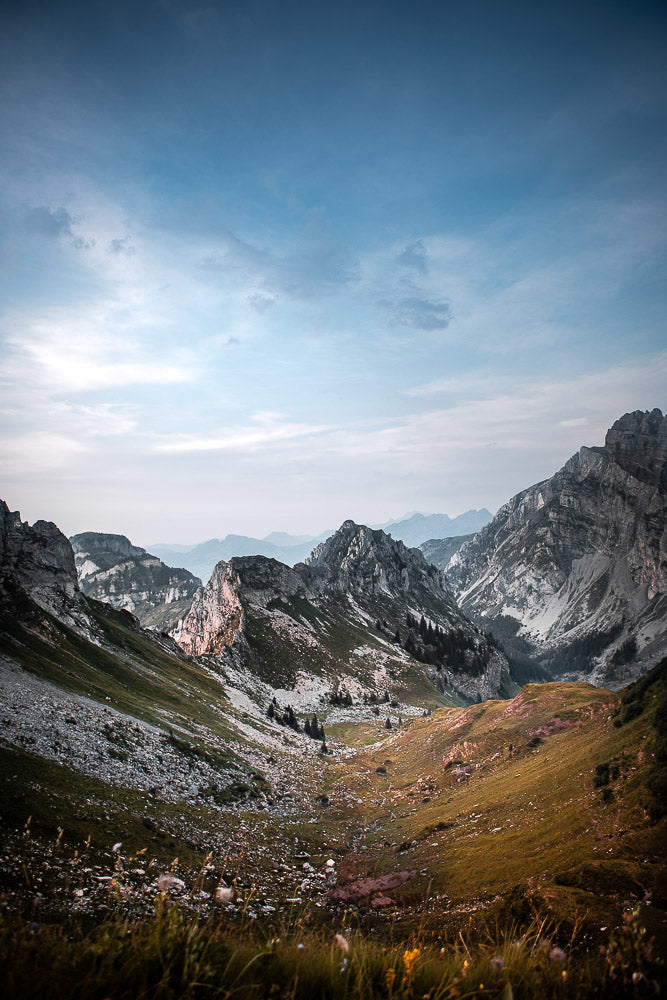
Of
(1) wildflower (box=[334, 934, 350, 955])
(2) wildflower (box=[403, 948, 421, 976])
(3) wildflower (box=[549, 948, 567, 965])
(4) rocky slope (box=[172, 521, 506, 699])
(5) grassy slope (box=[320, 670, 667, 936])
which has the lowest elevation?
(4) rocky slope (box=[172, 521, 506, 699])

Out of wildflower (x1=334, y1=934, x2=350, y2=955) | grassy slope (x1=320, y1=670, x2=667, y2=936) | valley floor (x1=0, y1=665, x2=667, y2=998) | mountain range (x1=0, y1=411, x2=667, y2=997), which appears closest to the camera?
wildflower (x1=334, y1=934, x2=350, y2=955)

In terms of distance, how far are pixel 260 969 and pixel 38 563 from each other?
84.3m

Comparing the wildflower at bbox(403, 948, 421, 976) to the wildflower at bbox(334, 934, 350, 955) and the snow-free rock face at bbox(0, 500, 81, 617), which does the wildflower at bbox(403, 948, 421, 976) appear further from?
the snow-free rock face at bbox(0, 500, 81, 617)

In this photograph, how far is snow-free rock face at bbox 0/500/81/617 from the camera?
68750mm

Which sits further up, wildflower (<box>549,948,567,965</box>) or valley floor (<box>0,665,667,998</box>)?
wildflower (<box>549,948,567,965</box>)

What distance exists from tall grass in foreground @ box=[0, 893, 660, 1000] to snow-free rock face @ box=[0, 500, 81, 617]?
7246cm

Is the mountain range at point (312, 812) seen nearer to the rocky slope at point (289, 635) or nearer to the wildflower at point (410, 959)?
the wildflower at point (410, 959)

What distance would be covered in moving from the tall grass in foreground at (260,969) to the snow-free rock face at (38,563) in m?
72.5

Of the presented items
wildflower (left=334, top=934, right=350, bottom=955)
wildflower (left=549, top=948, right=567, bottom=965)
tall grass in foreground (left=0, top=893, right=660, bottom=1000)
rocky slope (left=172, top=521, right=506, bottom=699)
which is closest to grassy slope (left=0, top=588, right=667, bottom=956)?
wildflower (left=549, top=948, right=567, bottom=965)

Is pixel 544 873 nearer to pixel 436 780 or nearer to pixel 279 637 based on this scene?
pixel 436 780

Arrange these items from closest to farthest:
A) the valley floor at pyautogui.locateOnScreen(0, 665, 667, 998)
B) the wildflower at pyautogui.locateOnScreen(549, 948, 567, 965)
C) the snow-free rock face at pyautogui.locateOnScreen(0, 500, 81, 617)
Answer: the wildflower at pyautogui.locateOnScreen(549, 948, 567, 965) < the valley floor at pyautogui.locateOnScreen(0, 665, 667, 998) < the snow-free rock face at pyautogui.locateOnScreen(0, 500, 81, 617)

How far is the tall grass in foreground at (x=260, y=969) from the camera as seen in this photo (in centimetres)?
375

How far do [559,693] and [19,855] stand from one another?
1936 inches

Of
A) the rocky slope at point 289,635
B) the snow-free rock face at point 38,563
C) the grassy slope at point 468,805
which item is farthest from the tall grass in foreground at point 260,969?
the rocky slope at point 289,635
